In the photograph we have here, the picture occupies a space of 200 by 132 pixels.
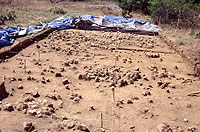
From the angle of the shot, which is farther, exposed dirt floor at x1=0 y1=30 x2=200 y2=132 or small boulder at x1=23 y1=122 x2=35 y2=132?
exposed dirt floor at x1=0 y1=30 x2=200 y2=132

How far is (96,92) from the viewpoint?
4527mm

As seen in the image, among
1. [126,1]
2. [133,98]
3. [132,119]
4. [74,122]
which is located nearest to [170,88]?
[133,98]

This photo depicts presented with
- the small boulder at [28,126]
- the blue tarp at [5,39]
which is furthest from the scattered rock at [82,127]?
the blue tarp at [5,39]

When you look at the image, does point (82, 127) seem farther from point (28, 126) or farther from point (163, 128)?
point (163, 128)

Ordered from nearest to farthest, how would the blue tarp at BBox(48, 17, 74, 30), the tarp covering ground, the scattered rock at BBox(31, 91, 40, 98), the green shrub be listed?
the scattered rock at BBox(31, 91, 40, 98), the blue tarp at BBox(48, 17, 74, 30), the tarp covering ground, the green shrub

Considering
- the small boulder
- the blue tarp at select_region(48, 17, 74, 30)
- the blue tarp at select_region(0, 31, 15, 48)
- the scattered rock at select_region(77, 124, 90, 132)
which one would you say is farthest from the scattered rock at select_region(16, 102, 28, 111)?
the blue tarp at select_region(48, 17, 74, 30)

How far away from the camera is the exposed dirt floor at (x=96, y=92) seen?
331 centimetres

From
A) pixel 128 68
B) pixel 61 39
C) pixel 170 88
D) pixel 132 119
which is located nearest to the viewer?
pixel 132 119

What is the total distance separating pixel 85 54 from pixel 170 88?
317cm

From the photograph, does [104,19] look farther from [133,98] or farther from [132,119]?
[132,119]

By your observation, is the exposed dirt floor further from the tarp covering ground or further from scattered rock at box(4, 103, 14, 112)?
the tarp covering ground

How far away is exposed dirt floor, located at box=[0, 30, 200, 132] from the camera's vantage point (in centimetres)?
331

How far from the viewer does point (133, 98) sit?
4.28m

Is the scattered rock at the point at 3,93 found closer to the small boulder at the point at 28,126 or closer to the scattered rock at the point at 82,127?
the small boulder at the point at 28,126
